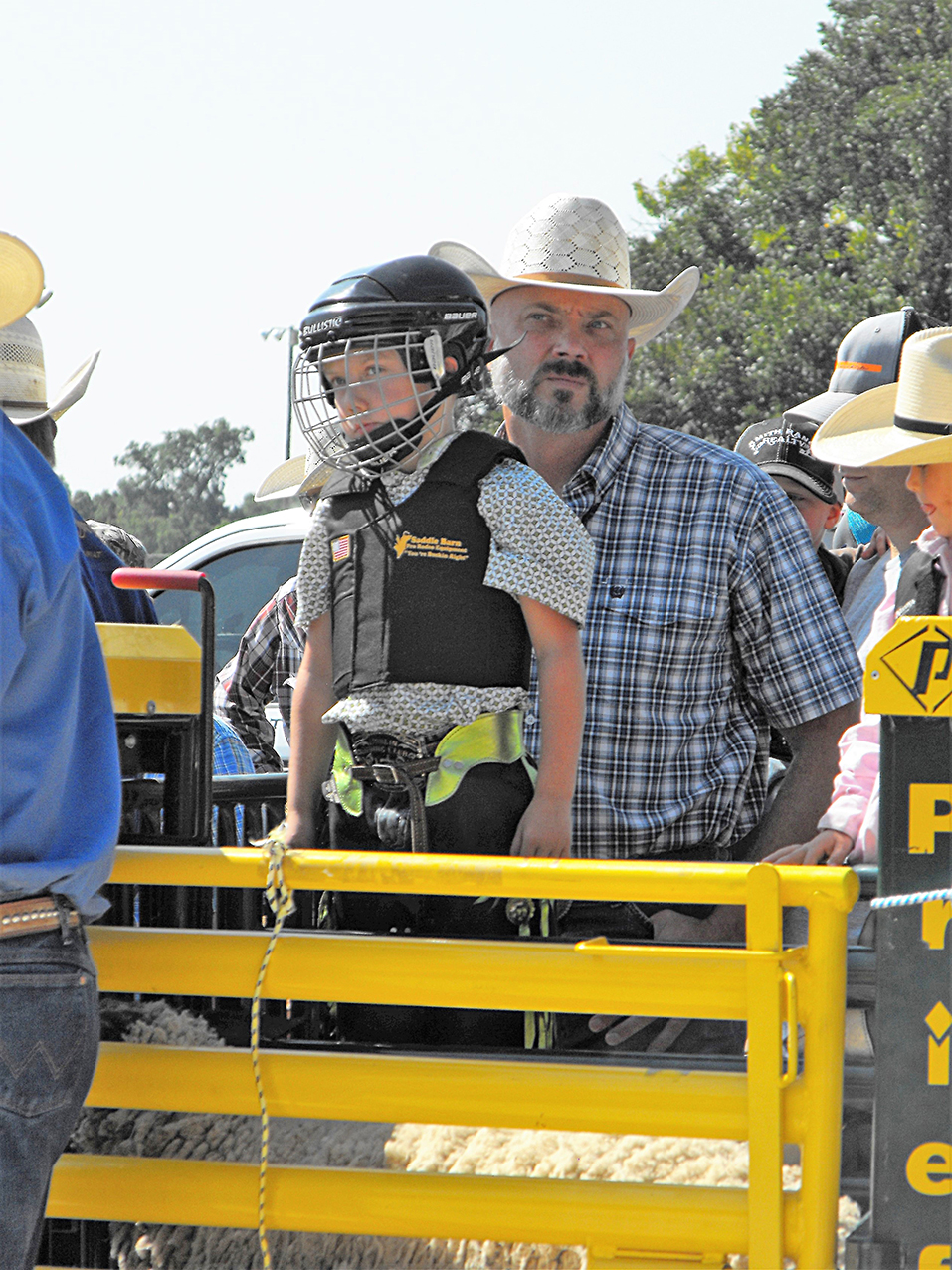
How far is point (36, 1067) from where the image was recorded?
6.11 ft

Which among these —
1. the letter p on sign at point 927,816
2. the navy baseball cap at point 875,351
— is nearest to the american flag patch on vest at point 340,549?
the letter p on sign at point 927,816

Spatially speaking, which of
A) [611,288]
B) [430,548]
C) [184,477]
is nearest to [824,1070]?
[430,548]

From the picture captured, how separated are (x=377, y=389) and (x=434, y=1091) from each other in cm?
127

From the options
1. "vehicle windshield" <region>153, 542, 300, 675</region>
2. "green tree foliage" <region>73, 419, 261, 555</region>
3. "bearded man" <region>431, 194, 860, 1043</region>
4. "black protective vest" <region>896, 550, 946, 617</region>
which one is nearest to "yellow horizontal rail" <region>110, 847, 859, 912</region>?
"black protective vest" <region>896, 550, 946, 617</region>

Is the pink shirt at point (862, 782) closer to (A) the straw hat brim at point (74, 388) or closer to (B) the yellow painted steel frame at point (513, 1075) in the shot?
(B) the yellow painted steel frame at point (513, 1075)

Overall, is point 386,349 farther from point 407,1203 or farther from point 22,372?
point 407,1203

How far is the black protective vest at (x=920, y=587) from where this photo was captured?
2611 millimetres

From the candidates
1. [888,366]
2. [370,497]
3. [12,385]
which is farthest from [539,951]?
[888,366]

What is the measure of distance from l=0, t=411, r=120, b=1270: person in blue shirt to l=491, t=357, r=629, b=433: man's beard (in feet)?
5.26

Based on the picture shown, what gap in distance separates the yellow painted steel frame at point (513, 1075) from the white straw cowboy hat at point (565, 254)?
1.85 metres

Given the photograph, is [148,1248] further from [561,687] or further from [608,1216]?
[561,687]

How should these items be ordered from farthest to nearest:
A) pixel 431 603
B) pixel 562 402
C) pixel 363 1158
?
pixel 562 402 → pixel 431 603 → pixel 363 1158

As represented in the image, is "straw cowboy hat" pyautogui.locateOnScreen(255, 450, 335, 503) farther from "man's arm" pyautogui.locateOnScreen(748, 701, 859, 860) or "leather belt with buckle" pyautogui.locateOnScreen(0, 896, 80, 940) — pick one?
"leather belt with buckle" pyautogui.locateOnScreen(0, 896, 80, 940)

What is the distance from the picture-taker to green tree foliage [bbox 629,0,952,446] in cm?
2308
